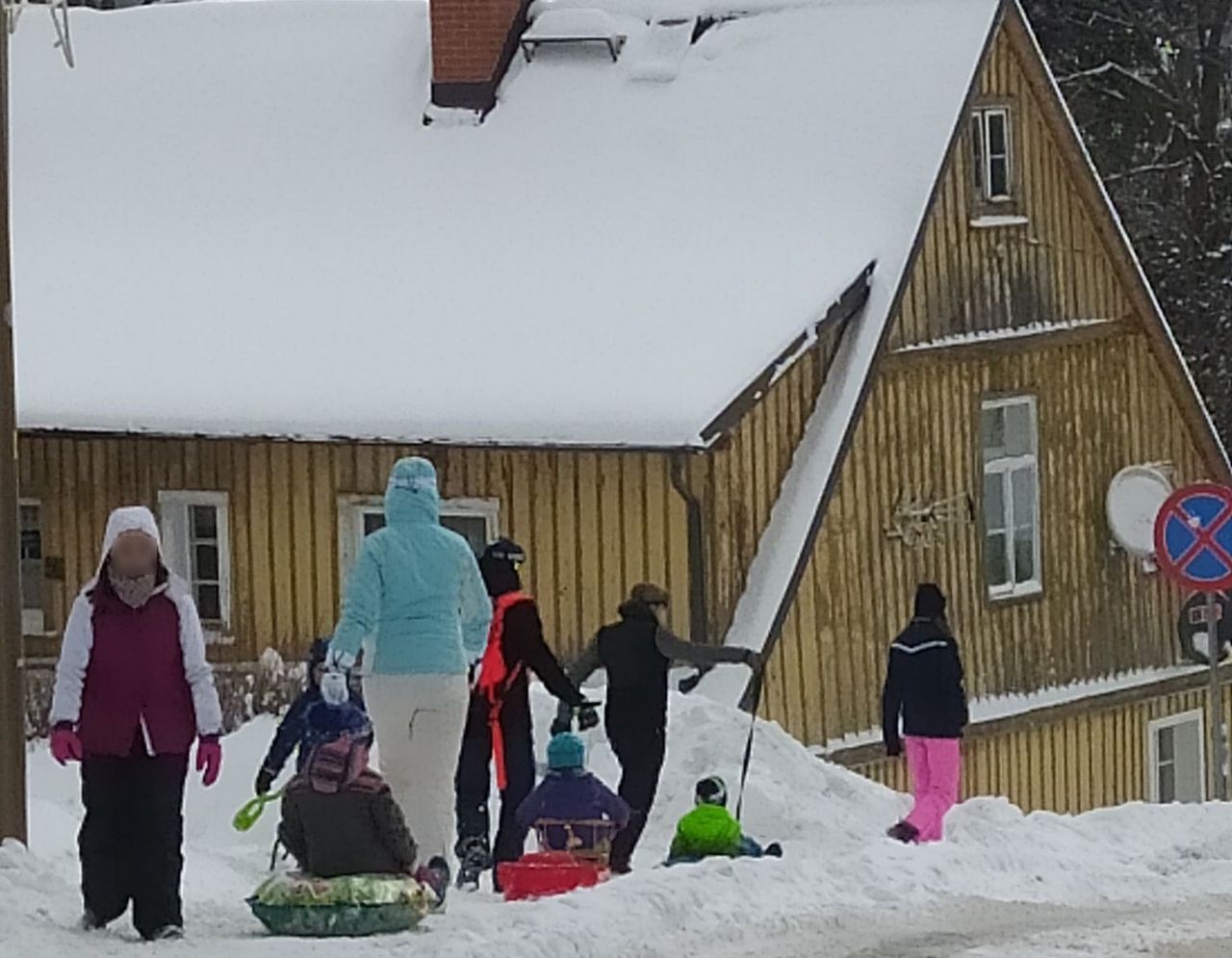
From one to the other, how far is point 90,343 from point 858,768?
21.5ft

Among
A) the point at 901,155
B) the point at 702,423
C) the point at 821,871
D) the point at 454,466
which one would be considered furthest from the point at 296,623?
the point at 821,871

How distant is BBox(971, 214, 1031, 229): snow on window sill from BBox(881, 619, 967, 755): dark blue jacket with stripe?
8.94m

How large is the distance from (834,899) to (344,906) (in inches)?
87.2

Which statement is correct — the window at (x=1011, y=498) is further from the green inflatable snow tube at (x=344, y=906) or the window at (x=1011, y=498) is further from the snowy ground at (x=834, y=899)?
the green inflatable snow tube at (x=344, y=906)

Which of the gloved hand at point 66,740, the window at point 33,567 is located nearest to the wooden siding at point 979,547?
the window at point 33,567

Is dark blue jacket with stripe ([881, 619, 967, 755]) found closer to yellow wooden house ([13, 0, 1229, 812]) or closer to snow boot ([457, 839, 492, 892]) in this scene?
snow boot ([457, 839, 492, 892])

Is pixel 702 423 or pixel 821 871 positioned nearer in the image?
pixel 821 871

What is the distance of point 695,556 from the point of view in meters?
21.1

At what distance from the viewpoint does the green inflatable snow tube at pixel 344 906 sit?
35.9ft

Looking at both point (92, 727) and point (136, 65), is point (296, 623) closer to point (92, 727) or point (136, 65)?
point (136, 65)

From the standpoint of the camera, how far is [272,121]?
86.7 feet

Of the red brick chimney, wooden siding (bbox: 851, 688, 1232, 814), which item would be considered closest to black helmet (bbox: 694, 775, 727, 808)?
wooden siding (bbox: 851, 688, 1232, 814)

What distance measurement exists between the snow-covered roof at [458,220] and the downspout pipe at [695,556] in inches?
25.6

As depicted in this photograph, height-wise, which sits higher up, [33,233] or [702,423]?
[33,233]
